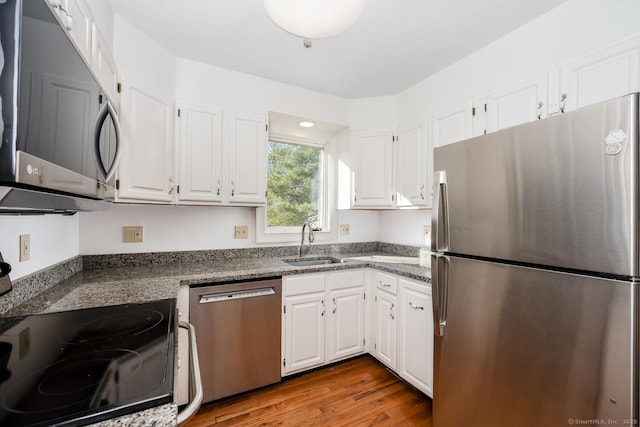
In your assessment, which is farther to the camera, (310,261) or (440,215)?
(310,261)

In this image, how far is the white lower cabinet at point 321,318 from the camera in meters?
2.03

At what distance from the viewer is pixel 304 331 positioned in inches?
82.2

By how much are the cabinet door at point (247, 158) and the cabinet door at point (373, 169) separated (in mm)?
883

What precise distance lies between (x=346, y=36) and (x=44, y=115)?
5.47ft

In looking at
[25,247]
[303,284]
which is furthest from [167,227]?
[303,284]

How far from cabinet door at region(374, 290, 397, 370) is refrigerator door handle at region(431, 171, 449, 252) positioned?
790mm

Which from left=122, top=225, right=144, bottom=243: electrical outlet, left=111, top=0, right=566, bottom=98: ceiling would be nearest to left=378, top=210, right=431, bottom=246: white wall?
left=111, top=0, right=566, bottom=98: ceiling

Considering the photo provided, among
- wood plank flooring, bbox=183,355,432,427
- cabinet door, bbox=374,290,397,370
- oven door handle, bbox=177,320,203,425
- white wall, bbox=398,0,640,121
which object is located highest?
white wall, bbox=398,0,640,121

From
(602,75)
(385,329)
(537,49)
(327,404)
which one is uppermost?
(537,49)

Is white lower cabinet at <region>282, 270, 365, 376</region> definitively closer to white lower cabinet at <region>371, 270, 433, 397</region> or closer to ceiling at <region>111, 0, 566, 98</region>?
white lower cabinet at <region>371, 270, 433, 397</region>

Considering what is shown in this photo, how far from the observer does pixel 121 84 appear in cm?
158

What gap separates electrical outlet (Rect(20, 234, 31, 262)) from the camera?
1.18 meters

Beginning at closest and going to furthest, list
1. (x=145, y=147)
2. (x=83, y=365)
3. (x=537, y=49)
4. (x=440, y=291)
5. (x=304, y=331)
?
1. (x=83, y=365)
2. (x=440, y=291)
3. (x=537, y=49)
4. (x=145, y=147)
5. (x=304, y=331)

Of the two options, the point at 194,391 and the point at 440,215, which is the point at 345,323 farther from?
the point at 194,391
